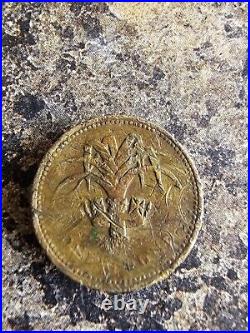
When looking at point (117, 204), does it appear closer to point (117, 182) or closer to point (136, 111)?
point (117, 182)

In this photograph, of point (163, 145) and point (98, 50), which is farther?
point (98, 50)

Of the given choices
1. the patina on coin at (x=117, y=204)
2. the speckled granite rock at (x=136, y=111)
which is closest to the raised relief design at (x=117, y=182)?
the patina on coin at (x=117, y=204)

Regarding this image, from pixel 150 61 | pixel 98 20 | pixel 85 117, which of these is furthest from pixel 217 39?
pixel 85 117

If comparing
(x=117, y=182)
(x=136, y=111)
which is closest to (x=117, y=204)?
(x=117, y=182)

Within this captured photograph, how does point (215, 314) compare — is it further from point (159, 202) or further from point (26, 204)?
point (26, 204)

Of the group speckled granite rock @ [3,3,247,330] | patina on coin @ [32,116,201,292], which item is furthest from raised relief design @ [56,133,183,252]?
speckled granite rock @ [3,3,247,330]

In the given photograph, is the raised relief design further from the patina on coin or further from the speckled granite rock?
the speckled granite rock
